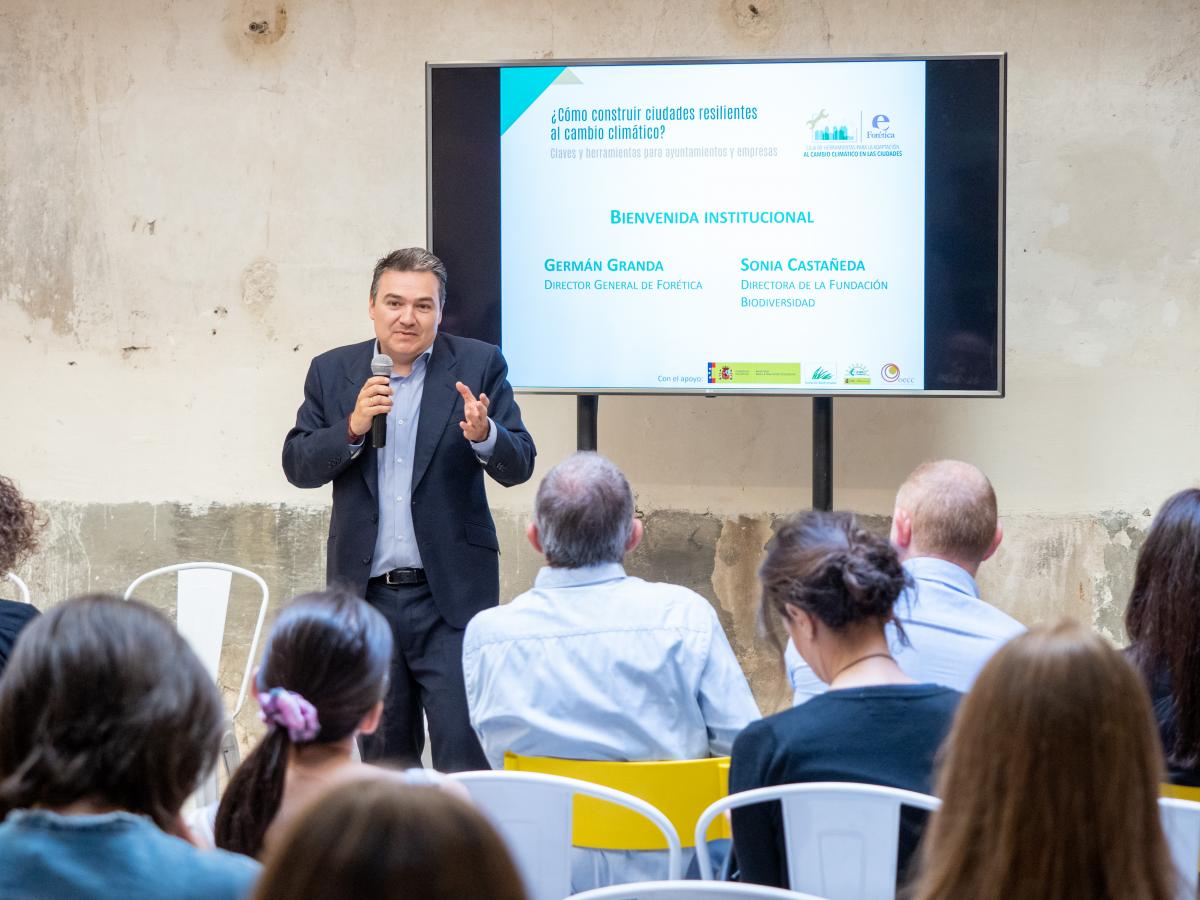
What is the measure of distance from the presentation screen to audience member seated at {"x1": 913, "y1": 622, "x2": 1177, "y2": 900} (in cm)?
281

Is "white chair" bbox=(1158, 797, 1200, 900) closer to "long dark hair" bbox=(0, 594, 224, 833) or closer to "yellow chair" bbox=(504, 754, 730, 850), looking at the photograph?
"yellow chair" bbox=(504, 754, 730, 850)

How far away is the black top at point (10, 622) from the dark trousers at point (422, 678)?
0.97m

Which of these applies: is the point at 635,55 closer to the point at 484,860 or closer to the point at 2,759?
the point at 2,759

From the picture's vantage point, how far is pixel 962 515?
102 inches

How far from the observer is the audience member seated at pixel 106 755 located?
1237 millimetres

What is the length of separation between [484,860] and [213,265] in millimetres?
→ 4269

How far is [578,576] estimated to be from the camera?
7.80 ft

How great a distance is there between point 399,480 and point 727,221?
1340mm

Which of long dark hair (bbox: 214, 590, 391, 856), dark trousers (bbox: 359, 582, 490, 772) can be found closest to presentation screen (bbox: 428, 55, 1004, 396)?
dark trousers (bbox: 359, 582, 490, 772)

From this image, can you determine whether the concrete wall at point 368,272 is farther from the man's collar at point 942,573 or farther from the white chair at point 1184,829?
the white chair at point 1184,829

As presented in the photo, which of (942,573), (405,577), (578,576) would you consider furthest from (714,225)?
(578,576)

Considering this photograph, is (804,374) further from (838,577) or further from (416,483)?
(838,577)

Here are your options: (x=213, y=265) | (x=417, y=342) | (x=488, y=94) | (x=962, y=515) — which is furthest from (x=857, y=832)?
(x=213, y=265)

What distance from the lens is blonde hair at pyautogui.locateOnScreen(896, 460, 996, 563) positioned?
2.59 m
